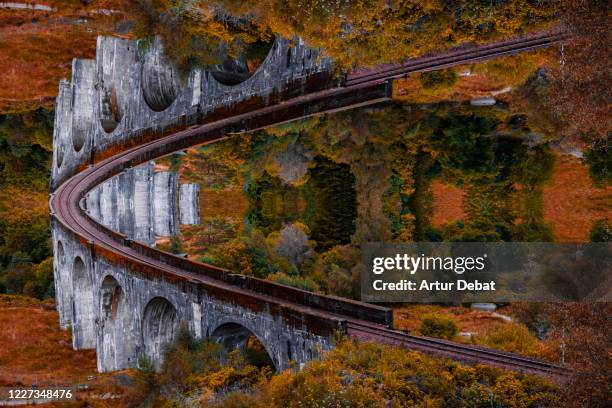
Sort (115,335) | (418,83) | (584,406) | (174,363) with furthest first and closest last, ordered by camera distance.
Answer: (115,335) → (174,363) → (418,83) → (584,406)

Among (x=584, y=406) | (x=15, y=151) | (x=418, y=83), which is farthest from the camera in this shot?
(x=15, y=151)

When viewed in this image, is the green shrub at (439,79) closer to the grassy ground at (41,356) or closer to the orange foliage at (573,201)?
the orange foliage at (573,201)

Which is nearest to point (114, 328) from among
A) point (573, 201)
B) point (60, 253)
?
point (60, 253)

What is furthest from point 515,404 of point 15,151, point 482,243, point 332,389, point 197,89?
point 15,151

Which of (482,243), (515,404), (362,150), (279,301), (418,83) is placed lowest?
(515,404)

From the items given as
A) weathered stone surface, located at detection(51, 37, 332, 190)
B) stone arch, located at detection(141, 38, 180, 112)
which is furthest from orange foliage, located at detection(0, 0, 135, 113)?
stone arch, located at detection(141, 38, 180, 112)

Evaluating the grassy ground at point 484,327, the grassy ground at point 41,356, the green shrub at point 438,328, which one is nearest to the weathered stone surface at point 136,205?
the grassy ground at point 41,356

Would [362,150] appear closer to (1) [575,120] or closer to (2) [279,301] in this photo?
(2) [279,301]
